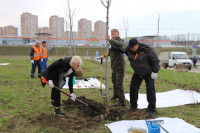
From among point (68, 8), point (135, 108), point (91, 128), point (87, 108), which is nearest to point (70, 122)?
point (91, 128)

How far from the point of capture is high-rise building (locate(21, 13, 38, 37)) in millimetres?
39719

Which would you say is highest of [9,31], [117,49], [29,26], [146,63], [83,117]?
[29,26]

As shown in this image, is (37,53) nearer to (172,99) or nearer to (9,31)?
(172,99)

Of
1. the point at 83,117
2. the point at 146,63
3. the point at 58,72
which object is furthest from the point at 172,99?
the point at 58,72

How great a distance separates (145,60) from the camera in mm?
4090

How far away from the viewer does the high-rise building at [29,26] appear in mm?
39719

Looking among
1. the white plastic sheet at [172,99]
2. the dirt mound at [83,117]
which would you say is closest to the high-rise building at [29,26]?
the white plastic sheet at [172,99]

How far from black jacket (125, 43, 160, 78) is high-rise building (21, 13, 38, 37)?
3923 centimetres

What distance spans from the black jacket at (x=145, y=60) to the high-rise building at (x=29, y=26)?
129ft

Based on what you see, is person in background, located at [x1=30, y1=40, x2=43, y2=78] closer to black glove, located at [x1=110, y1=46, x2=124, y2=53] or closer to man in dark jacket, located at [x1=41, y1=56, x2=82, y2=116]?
man in dark jacket, located at [x1=41, y1=56, x2=82, y2=116]

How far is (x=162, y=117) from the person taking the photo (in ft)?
13.0

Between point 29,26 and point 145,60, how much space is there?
1644 inches

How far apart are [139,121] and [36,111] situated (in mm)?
2382

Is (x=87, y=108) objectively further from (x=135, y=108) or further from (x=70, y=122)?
(x=135, y=108)
